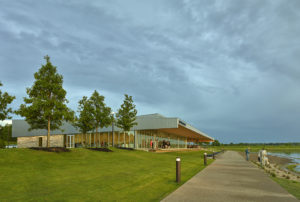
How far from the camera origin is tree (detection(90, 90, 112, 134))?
101 feet

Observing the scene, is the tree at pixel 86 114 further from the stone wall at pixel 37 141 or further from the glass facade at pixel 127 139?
the stone wall at pixel 37 141

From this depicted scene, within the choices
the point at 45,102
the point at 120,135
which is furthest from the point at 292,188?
the point at 120,135

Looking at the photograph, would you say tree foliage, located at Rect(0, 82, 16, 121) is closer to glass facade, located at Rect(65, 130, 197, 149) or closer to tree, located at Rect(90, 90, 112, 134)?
tree, located at Rect(90, 90, 112, 134)

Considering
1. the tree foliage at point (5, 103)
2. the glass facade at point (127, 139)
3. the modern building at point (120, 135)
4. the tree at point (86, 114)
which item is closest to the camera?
the tree foliage at point (5, 103)

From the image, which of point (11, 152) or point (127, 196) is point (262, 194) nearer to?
point (127, 196)

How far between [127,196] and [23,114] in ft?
51.8

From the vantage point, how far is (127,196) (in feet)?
24.2


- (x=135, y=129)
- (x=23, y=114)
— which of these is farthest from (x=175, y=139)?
(x=23, y=114)

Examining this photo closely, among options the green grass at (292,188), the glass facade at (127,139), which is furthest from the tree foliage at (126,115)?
the green grass at (292,188)

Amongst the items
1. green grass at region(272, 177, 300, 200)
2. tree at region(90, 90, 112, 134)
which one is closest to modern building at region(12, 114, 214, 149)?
tree at region(90, 90, 112, 134)

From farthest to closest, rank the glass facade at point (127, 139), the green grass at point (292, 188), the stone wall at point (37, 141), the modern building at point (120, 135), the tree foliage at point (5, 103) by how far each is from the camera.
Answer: the stone wall at point (37, 141), the glass facade at point (127, 139), the modern building at point (120, 135), the tree foliage at point (5, 103), the green grass at point (292, 188)

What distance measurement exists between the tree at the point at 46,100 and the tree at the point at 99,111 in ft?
29.5

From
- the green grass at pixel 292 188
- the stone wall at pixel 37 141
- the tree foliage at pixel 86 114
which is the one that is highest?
the tree foliage at pixel 86 114

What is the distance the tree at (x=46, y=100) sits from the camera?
19708mm
